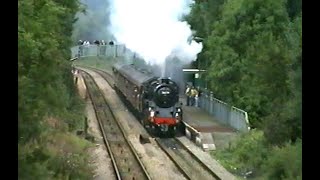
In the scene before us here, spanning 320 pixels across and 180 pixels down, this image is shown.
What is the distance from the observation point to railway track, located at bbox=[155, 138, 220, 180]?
2206 centimetres

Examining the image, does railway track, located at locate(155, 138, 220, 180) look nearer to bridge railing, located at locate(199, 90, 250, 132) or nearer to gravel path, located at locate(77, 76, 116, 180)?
gravel path, located at locate(77, 76, 116, 180)

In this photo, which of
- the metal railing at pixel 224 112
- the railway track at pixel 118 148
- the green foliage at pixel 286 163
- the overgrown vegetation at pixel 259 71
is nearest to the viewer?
the green foliage at pixel 286 163

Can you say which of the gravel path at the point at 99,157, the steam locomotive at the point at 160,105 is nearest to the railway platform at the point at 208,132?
the steam locomotive at the point at 160,105

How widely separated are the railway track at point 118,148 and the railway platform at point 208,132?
3006mm

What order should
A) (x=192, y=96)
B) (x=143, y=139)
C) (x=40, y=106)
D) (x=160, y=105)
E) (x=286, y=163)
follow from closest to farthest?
1. (x=40, y=106)
2. (x=286, y=163)
3. (x=143, y=139)
4. (x=160, y=105)
5. (x=192, y=96)

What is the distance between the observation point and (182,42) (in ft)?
122

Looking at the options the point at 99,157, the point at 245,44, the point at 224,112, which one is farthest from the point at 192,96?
the point at 99,157

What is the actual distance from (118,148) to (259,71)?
7698 millimetres

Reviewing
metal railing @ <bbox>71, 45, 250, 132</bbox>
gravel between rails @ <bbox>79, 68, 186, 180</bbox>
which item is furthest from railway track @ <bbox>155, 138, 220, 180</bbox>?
metal railing @ <bbox>71, 45, 250, 132</bbox>

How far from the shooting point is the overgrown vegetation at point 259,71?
632 inches

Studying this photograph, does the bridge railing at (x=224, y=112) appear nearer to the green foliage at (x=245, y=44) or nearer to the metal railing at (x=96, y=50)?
the green foliage at (x=245, y=44)

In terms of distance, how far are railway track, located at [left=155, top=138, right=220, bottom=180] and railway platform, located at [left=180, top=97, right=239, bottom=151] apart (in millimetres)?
801

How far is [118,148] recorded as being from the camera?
1090 inches

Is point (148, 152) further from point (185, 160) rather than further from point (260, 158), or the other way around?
point (260, 158)
